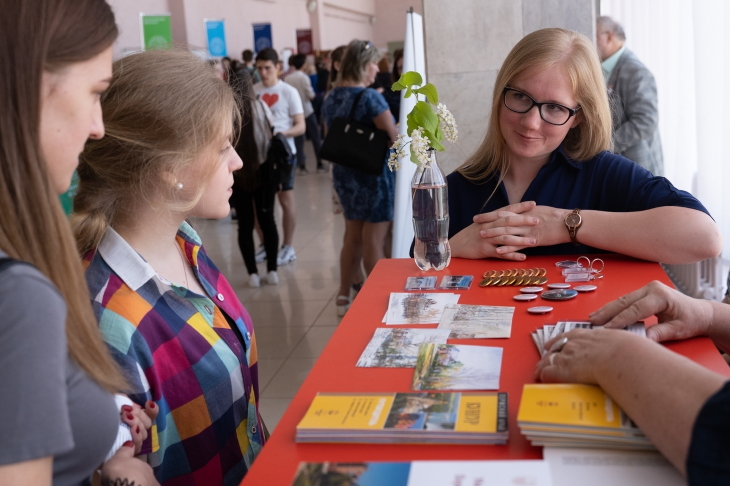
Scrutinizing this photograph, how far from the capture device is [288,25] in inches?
642

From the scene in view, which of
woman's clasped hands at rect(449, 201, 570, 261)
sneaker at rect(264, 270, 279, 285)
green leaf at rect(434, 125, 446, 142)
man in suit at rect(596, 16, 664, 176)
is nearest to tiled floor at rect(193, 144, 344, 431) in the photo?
sneaker at rect(264, 270, 279, 285)

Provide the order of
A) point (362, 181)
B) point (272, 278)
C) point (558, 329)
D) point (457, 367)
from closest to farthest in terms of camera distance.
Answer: point (457, 367)
point (558, 329)
point (362, 181)
point (272, 278)

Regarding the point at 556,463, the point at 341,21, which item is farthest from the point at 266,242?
the point at 341,21

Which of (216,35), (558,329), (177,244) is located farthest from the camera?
(216,35)

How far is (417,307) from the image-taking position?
164 cm

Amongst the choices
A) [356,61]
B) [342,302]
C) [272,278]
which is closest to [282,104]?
[272,278]

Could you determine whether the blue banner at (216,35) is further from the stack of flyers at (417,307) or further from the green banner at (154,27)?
the stack of flyers at (417,307)

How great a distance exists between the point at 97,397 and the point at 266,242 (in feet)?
15.1

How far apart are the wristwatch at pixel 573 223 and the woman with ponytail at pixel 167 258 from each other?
36.1 inches

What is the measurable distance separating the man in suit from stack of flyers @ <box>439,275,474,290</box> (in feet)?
8.49

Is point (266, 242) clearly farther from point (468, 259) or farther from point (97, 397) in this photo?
point (97, 397)

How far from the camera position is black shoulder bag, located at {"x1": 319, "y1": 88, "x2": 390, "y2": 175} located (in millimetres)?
4469

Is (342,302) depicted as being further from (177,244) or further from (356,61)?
(177,244)

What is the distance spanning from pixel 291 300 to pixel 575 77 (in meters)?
3.41
